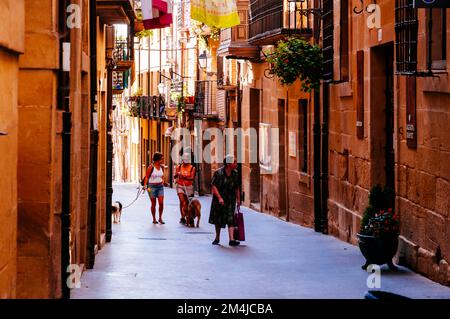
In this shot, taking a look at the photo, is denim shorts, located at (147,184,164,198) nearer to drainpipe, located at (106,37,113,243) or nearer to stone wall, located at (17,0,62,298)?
drainpipe, located at (106,37,113,243)

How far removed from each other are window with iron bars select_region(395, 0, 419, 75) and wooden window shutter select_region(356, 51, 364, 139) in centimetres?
319

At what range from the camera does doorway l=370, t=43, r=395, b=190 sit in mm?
16672

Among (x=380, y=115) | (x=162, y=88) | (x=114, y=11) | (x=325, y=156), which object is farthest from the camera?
(x=162, y=88)

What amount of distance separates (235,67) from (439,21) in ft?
74.6

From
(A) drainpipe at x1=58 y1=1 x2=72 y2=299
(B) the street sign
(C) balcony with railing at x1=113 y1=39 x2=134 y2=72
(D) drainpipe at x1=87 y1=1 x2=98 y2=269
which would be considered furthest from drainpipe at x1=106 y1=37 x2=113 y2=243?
(B) the street sign

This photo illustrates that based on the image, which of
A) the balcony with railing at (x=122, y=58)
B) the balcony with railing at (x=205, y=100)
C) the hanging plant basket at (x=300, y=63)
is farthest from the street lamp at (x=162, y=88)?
the hanging plant basket at (x=300, y=63)

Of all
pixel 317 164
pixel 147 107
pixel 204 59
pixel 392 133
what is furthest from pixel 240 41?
pixel 147 107

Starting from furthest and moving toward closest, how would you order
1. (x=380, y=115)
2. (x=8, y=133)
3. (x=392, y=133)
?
(x=380, y=115)
(x=392, y=133)
(x=8, y=133)

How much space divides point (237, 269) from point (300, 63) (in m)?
6.99

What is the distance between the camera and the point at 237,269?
1537 centimetres

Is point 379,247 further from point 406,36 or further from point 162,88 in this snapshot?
point 162,88

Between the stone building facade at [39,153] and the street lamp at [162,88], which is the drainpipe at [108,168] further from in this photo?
the street lamp at [162,88]

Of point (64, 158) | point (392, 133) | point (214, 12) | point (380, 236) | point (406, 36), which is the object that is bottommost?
point (380, 236)

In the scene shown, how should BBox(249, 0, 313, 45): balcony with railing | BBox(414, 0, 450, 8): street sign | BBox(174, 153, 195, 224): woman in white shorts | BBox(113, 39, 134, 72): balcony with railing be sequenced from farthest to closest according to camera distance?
BBox(113, 39, 134, 72): balcony with railing, BBox(174, 153, 195, 224): woman in white shorts, BBox(249, 0, 313, 45): balcony with railing, BBox(414, 0, 450, 8): street sign
